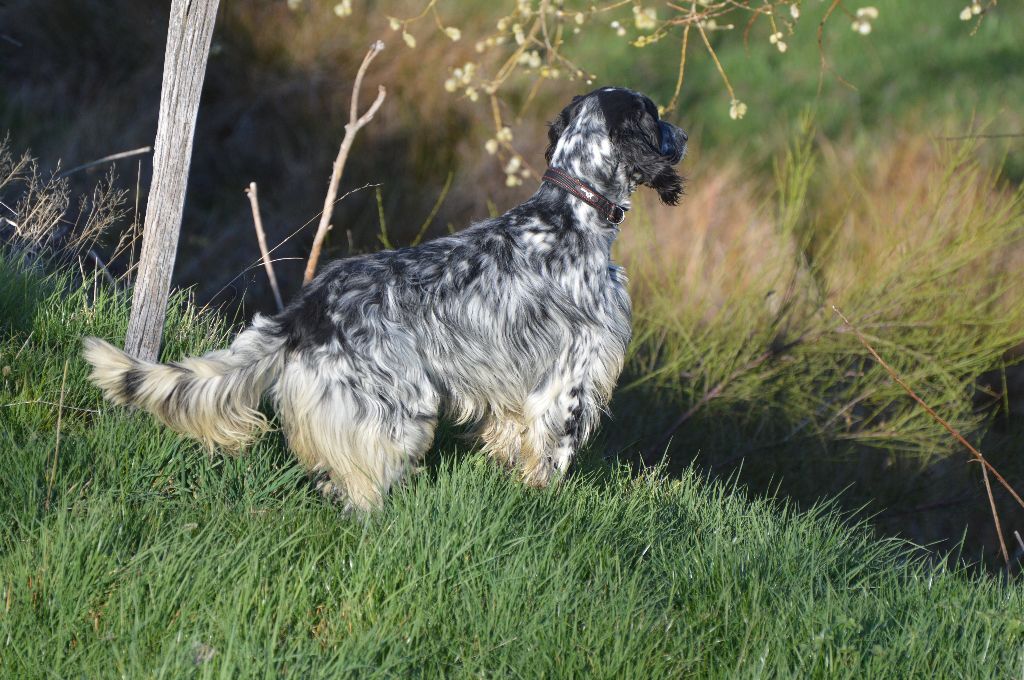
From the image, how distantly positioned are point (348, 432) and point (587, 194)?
1542 mm

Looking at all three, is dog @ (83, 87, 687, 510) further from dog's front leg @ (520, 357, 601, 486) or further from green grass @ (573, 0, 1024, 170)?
green grass @ (573, 0, 1024, 170)

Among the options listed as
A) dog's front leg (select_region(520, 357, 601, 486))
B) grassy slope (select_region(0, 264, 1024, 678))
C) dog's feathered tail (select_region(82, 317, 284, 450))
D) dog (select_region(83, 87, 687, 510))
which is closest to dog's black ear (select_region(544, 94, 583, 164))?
dog (select_region(83, 87, 687, 510))

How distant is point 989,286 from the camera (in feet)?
26.7

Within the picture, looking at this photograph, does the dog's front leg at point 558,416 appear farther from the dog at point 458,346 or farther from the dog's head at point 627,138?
the dog's head at point 627,138

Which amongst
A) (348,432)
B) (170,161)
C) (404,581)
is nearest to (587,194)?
(348,432)

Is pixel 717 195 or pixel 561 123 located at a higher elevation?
pixel 561 123

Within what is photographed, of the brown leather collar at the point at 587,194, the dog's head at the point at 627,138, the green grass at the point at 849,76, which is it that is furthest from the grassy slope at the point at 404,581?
the green grass at the point at 849,76

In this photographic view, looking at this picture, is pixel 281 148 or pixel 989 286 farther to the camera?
pixel 281 148

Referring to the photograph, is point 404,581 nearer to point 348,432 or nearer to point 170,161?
point 348,432

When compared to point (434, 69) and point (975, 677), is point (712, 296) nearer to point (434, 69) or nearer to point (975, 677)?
point (434, 69)

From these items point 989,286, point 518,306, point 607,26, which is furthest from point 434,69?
point 518,306

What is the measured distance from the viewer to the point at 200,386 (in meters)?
3.86

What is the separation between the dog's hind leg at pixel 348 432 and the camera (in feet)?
12.8

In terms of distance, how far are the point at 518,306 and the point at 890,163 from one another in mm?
5624
